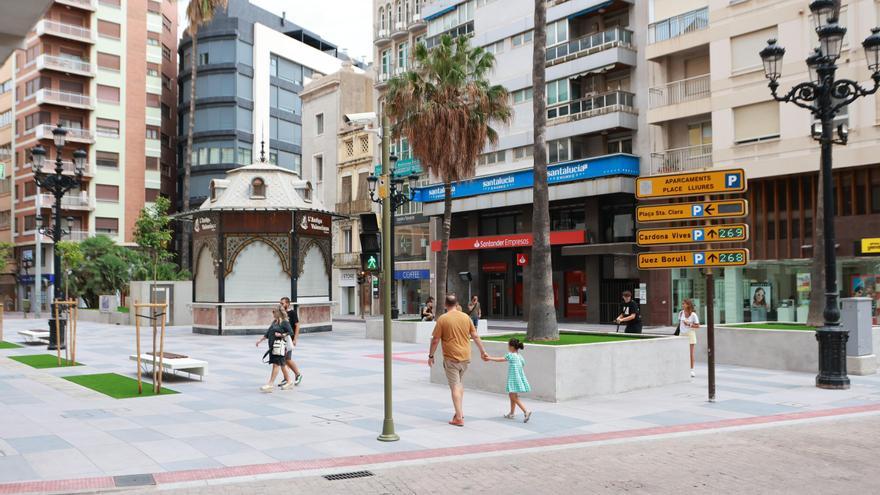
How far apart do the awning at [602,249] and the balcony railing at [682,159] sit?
12.9ft

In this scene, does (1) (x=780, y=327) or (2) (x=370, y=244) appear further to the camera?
(1) (x=780, y=327)

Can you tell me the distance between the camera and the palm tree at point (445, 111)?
27883 mm

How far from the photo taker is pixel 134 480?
8062 millimetres

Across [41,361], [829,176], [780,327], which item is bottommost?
[41,361]

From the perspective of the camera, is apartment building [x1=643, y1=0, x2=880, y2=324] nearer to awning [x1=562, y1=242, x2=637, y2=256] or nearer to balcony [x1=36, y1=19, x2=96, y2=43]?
awning [x1=562, y1=242, x2=637, y2=256]

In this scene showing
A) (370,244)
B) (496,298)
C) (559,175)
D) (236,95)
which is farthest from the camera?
(236,95)

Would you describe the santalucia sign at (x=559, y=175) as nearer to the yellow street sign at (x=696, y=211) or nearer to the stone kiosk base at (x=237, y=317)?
the stone kiosk base at (x=237, y=317)

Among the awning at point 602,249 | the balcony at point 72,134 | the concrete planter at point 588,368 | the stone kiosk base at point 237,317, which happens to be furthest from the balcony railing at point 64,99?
the concrete planter at point 588,368

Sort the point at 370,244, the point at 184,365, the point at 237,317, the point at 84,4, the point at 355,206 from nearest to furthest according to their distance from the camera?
the point at 370,244
the point at 184,365
the point at 237,317
the point at 355,206
the point at 84,4

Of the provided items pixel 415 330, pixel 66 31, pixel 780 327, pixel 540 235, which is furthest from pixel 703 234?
pixel 66 31

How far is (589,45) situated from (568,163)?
6.27 m

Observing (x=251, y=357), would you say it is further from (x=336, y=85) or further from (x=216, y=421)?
(x=336, y=85)

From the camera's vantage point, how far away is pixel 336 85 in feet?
203

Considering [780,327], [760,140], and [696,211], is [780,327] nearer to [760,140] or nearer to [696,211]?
[696,211]
